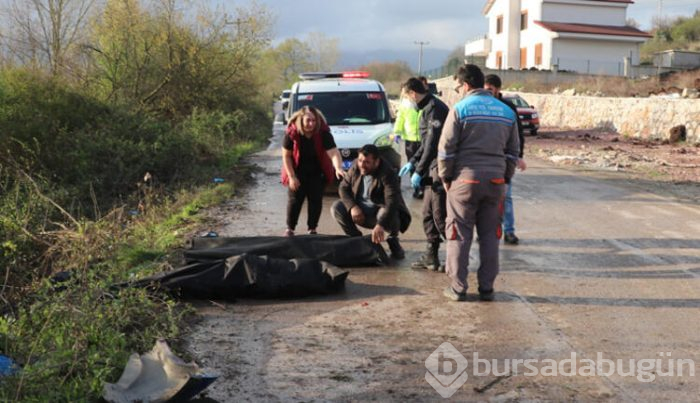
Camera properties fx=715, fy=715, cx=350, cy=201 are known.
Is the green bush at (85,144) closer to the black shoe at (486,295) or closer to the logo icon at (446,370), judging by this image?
the black shoe at (486,295)

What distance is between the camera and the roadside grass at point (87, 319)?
399 cm

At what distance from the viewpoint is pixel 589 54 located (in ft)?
177

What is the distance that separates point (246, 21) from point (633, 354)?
2258cm

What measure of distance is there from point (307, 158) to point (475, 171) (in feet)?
8.72

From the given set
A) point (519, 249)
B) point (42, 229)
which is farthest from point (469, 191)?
point (42, 229)

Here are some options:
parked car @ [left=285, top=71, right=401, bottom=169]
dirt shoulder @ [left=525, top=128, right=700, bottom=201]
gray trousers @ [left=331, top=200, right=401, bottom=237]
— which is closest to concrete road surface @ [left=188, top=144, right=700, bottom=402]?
gray trousers @ [left=331, top=200, right=401, bottom=237]

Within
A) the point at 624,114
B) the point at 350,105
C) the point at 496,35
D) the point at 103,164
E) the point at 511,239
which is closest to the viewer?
the point at 511,239

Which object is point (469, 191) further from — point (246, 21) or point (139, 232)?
point (246, 21)

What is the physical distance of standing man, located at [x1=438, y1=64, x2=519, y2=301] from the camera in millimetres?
6176

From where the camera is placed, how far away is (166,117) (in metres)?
23.0

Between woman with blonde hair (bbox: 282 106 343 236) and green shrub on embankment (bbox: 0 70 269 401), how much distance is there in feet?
5.13

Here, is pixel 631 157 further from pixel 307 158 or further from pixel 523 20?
pixel 523 20

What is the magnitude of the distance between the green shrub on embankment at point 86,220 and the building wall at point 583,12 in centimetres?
3803

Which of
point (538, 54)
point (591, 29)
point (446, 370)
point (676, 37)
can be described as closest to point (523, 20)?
point (538, 54)
